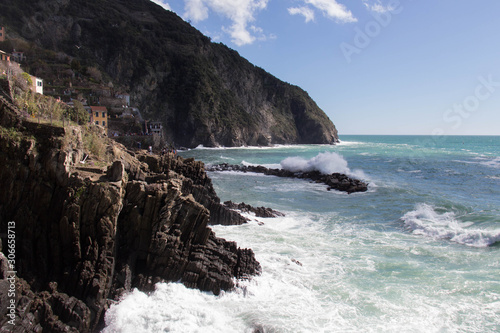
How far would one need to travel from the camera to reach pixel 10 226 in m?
7.59

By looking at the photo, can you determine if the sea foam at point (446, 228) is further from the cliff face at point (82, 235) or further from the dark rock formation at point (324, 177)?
the cliff face at point (82, 235)

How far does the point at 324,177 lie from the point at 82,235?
28.3 metres

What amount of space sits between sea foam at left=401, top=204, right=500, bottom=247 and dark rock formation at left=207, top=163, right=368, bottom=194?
848 centimetres

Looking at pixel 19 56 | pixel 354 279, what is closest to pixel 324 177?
pixel 354 279

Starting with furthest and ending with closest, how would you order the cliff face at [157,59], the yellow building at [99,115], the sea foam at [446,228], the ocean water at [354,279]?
1. the cliff face at [157,59]
2. the yellow building at [99,115]
3. the sea foam at [446,228]
4. the ocean water at [354,279]

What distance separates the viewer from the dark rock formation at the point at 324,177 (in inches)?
1085

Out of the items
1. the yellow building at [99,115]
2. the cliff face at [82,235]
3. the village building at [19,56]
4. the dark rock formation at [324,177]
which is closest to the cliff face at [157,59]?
the village building at [19,56]

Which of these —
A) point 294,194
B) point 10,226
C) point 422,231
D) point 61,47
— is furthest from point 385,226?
point 61,47

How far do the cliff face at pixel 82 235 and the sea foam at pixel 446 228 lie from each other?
10242mm

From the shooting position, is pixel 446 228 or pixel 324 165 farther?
pixel 324 165

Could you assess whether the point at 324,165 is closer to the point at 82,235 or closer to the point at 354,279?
the point at 354,279

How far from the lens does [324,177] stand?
33.3 metres

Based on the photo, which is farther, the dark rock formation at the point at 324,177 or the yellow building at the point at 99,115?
the yellow building at the point at 99,115

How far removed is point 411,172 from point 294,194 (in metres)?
20.7
